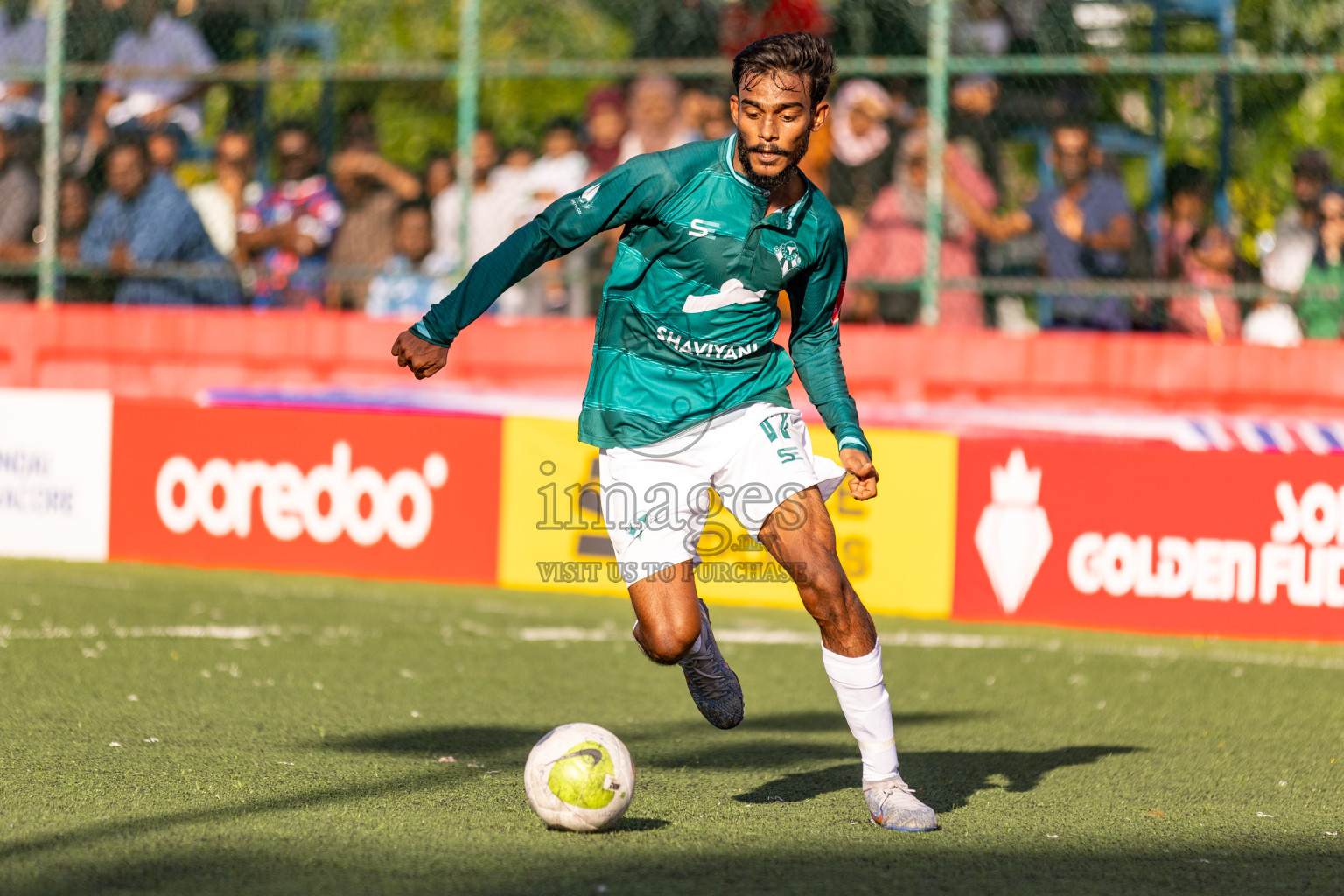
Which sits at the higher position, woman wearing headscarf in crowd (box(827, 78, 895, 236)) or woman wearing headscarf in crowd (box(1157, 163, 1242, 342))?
woman wearing headscarf in crowd (box(827, 78, 895, 236))

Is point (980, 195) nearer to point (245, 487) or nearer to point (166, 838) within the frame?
point (245, 487)

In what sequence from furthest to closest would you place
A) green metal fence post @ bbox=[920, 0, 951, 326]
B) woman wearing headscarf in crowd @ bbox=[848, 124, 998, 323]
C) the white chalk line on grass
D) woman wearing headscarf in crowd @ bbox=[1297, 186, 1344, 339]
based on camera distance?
woman wearing headscarf in crowd @ bbox=[848, 124, 998, 323], green metal fence post @ bbox=[920, 0, 951, 326], woman wearing headscarf in crowd @ bbox=[1297, 186, 1344, 339], the white chalk line on grass

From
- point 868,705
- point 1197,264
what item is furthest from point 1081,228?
point 868,705

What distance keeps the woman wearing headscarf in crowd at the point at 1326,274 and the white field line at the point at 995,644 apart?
115 inches

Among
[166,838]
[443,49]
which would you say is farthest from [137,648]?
[443,49]

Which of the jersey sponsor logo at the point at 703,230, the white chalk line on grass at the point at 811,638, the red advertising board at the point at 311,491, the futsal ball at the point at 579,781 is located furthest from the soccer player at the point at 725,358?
the red advertising board at the point at 311,491

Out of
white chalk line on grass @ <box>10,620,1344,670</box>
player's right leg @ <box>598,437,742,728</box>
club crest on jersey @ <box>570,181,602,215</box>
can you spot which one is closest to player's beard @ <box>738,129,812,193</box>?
club crest on jersey @ <box>570,181,602,215</box>

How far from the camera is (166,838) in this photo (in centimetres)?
463

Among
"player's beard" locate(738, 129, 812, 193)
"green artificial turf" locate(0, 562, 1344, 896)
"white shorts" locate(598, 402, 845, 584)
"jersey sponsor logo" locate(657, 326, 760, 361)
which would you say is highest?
"player's beard" locate(738, 129, 812, 193)

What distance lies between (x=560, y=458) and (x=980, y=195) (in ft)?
11.6

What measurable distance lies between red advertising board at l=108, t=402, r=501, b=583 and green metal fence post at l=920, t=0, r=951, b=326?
10.1 feet

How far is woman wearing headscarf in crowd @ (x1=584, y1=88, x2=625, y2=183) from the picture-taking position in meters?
12.3

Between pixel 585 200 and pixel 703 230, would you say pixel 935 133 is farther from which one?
pixel 585 200

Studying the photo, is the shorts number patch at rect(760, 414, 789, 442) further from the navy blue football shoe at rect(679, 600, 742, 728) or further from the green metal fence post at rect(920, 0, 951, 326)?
the green metal fence post at rect(920, 0, 951, 326)
